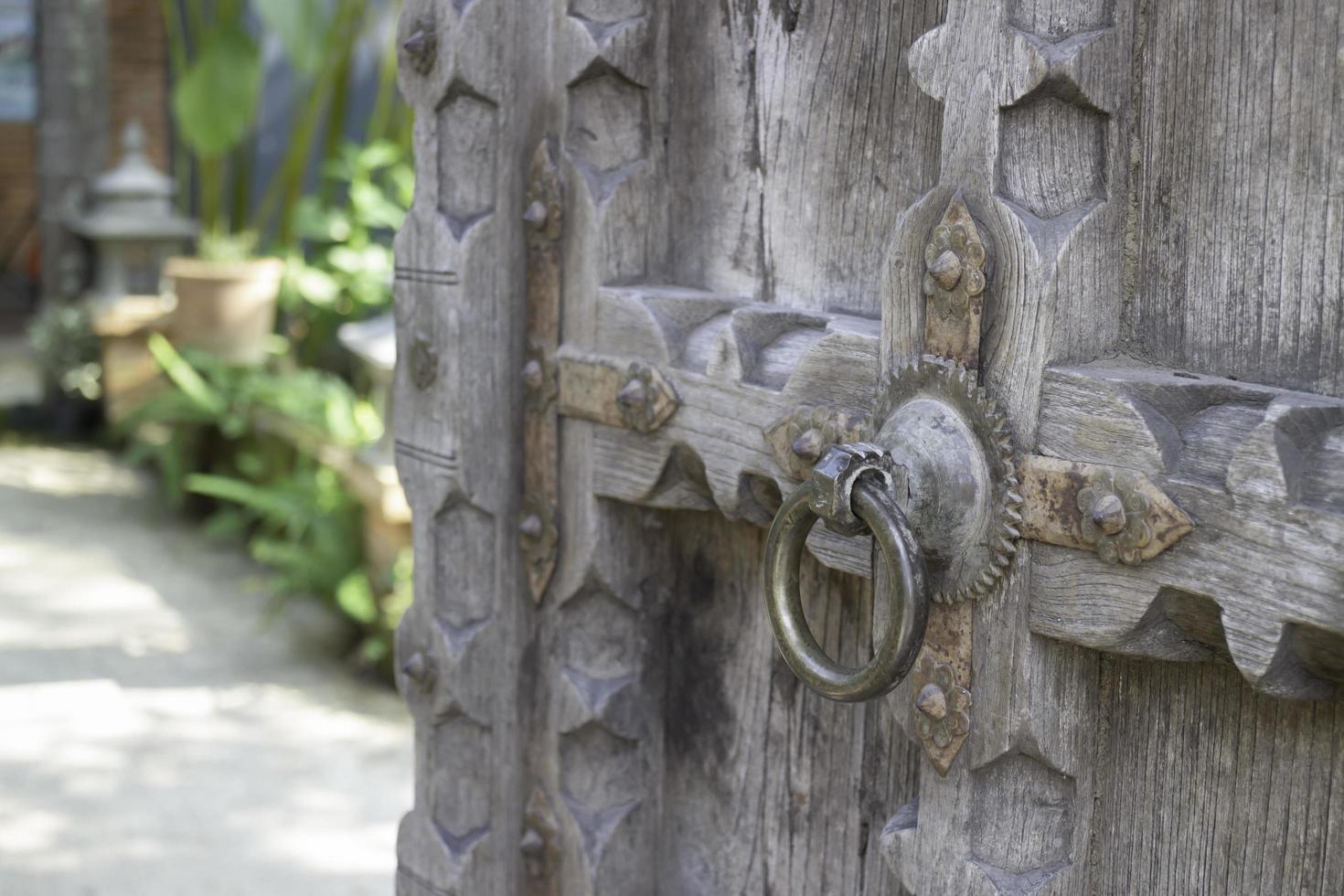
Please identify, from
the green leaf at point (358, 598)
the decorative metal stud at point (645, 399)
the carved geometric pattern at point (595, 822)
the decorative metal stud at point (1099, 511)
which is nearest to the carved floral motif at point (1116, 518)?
the decorative metal stud at point (1099, 511)

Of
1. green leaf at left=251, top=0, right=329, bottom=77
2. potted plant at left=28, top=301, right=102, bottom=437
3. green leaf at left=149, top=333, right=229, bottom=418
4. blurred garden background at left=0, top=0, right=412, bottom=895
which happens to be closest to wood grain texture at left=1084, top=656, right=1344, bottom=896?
blurred garden background at left=0, top=0, right=412, bottom=895

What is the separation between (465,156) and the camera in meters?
1.43

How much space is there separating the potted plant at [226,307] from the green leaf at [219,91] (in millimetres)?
627

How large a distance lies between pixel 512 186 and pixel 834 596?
504 millimetres

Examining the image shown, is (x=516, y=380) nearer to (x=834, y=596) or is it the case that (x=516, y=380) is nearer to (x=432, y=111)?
(x=432, y=111)

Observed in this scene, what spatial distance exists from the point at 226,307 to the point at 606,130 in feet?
17.4

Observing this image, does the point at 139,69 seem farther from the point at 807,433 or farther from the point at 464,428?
the point at 807,433

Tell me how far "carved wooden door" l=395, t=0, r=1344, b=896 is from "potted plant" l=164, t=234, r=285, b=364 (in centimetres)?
507

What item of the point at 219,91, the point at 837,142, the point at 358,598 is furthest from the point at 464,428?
the point at 219,91

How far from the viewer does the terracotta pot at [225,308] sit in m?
6.31

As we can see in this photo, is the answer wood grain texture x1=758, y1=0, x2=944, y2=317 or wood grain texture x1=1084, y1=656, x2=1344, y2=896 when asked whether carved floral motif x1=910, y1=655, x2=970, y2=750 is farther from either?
wood grain texture x1=758, y1=0, x2=944, y2=317

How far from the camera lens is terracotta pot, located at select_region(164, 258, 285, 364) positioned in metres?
6.31

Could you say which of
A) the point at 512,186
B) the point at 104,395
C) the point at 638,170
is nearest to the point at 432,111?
the point at 512,186

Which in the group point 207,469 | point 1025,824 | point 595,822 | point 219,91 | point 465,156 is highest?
point 219,91
